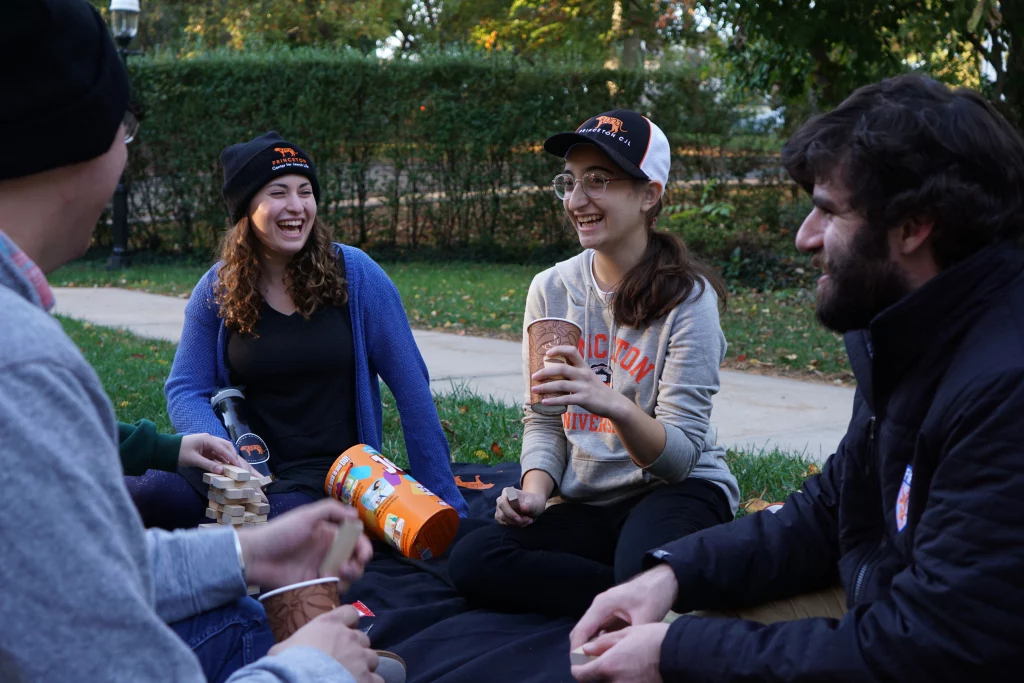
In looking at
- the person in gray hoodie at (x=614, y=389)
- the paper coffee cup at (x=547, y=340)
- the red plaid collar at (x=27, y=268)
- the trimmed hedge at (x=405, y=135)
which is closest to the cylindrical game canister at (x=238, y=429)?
the person in gray hoodie at (x=614, y=389)

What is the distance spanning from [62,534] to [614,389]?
92.4 inches

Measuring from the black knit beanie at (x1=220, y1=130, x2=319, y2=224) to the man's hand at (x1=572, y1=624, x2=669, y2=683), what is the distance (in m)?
2.77

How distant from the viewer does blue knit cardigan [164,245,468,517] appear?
14.1ft

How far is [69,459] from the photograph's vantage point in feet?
3.93

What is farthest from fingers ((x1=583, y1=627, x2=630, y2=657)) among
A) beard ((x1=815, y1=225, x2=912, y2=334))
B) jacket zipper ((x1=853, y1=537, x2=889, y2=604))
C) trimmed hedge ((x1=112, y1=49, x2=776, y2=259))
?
trimmed hedge ((x1=112, y1=49, x2=776, y2=259))

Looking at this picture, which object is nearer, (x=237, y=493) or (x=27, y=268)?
(x=27, y=268)

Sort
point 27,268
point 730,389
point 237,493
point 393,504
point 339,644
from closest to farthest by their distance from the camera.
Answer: point 27,268 → point 339,644 → point 237,493 → point 393,504 → point 730,389

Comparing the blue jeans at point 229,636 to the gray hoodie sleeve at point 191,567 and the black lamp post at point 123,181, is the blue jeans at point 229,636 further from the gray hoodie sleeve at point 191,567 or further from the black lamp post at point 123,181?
the black lamp post at point 123,181

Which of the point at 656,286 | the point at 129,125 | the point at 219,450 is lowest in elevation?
the point at 219,450

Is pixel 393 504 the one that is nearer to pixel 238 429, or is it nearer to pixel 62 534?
pixel 238 429

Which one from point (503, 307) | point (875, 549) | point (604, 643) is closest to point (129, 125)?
point (604, 643)

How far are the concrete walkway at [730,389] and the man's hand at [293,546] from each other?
377 cm

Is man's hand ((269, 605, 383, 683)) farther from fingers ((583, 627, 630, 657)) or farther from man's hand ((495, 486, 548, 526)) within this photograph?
man's hand ((495, 486, 548, 526))

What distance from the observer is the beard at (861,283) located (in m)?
2.08
